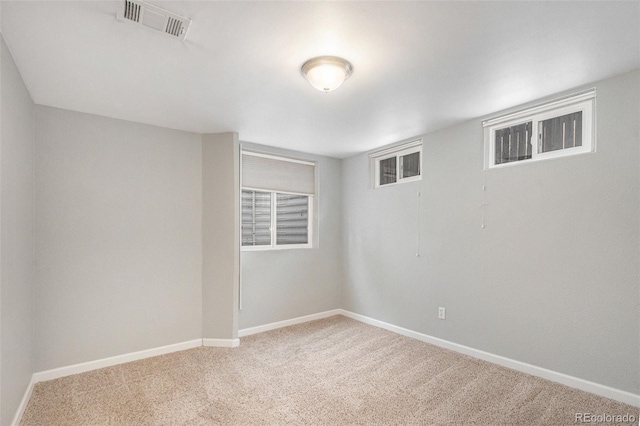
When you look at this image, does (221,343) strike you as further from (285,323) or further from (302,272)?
(302,272)

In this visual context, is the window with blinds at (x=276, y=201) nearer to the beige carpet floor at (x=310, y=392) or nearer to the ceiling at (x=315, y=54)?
the ceiling at (x=315, y=54)

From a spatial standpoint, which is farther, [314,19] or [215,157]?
[215,157]

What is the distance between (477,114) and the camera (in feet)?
10.4

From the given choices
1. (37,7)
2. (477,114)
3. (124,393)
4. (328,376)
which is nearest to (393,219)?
(477,114)

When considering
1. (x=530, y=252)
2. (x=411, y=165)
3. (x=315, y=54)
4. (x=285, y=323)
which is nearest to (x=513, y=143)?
(x=530, y=252)

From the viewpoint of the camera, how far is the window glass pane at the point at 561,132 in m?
2.67

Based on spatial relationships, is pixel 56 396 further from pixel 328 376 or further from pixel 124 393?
pixel 328 376

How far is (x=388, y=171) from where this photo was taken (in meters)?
4.46

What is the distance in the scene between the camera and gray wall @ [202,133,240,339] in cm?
367

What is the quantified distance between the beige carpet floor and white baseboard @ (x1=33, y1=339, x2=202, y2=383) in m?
0.07

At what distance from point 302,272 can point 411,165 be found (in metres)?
2.09

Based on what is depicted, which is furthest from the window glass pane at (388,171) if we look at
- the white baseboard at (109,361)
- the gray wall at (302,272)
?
the white baseboard at (109,361)

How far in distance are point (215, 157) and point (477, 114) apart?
2.83 m

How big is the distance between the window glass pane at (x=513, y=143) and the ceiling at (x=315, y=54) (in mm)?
263
